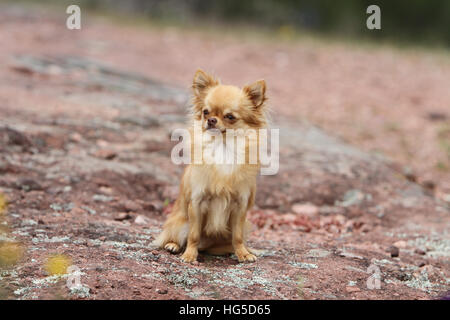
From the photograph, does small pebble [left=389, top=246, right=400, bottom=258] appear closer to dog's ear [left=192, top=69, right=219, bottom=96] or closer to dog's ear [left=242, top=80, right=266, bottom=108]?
dog's ear [left=242, top=80, right=266, bottom=108]

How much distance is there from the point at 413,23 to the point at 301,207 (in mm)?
13277

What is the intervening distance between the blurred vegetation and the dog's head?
13549 millimetres

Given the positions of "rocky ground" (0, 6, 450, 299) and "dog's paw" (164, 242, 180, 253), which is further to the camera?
"dog's paw" (164, 242, 180, 253)

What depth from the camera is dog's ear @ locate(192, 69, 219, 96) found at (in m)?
4.55

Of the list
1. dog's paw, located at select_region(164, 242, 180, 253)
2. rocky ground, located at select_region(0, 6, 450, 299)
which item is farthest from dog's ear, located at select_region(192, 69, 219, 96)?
rocky ground, located at select_region(0, 6, 450, 299)

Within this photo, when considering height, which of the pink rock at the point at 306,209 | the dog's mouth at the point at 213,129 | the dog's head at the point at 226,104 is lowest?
the pink rock at the point at 306,209

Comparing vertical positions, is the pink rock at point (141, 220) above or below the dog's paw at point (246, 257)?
below

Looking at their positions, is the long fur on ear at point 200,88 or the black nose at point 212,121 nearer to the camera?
the black nose at point 212,121

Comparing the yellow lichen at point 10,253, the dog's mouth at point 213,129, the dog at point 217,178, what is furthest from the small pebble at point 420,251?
the yellow lichen at point 10,253

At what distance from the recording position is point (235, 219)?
4.52 metres

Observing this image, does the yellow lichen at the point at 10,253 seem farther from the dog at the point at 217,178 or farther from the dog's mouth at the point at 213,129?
the dog's mouth at the point at 213,129

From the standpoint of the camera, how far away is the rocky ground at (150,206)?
3.87 meters

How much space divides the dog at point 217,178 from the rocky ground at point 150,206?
22 centimetres
